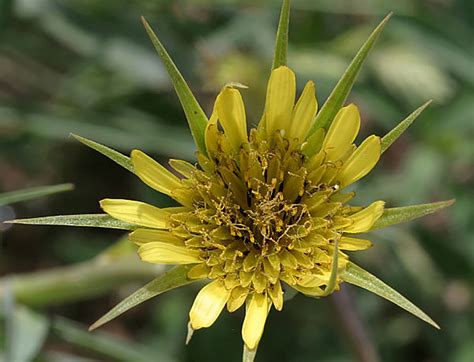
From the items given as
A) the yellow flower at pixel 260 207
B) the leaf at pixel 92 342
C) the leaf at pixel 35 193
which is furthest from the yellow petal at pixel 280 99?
the leaf at pixel 92 342

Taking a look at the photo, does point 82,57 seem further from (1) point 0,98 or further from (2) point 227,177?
(2) point 227,177

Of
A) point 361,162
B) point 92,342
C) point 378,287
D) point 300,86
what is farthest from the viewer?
point 300,86

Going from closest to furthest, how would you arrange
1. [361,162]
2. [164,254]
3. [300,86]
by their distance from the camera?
[164,254] → [361,162] → [300,86]

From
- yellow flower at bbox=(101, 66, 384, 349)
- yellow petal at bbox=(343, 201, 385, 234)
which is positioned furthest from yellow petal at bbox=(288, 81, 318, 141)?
yellow petal at bbox=(343, 201, 385, 234)

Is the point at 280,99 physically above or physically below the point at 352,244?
above

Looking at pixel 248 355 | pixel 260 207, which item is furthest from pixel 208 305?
pixel 260 207

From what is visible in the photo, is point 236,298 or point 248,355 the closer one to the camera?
point 248,355

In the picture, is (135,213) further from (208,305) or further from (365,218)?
(365,218)
